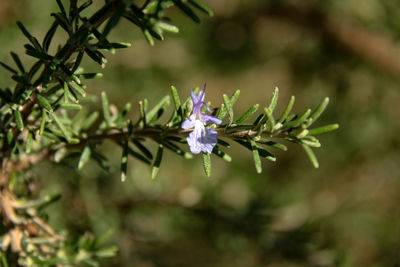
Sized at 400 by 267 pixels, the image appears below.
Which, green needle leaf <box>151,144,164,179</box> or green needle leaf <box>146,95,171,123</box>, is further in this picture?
green needle leaf <box>146,95,171,123</box>

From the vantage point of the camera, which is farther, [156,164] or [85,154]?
[85,154]

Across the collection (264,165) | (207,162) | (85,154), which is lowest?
(264,165)

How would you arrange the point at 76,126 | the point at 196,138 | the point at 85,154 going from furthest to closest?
the point at 76,126, the point at 85,154, the point at 196,138

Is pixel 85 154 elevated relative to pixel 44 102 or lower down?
lower down

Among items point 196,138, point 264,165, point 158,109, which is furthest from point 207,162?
point 264,165

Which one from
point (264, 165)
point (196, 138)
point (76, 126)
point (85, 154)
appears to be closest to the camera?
point (196, 138)

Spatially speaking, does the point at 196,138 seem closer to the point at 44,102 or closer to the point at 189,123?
the point at 189,123

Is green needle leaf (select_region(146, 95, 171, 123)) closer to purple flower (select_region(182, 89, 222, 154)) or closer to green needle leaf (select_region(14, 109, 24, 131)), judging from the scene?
purple flower (select_region(182, 89, 222, 154))

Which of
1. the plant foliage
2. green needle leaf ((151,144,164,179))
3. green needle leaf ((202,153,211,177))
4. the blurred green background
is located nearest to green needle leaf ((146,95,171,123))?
the plant foliage
